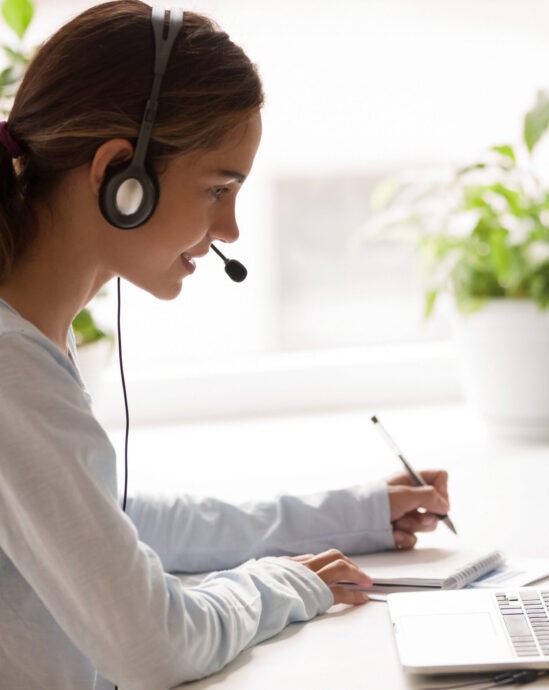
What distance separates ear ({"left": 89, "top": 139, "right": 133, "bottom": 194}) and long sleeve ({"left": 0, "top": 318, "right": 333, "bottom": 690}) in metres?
0.17

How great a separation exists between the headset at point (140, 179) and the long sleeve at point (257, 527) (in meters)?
0.41

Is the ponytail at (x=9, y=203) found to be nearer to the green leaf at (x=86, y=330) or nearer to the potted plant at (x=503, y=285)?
the green leaf at (x=86, y=330)

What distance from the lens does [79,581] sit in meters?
0.90

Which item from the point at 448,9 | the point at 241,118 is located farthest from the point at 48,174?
the point at 448,9

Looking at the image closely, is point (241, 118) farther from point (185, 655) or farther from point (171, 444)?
point (171, 444)

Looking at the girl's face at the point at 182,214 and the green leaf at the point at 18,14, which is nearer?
the girl's face at the point at 182,214

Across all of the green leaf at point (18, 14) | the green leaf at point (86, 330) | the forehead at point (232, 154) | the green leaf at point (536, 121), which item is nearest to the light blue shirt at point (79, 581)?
the forehead at point (232, 154)

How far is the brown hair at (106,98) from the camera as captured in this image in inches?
40.0

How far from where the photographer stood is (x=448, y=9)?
7.62ft

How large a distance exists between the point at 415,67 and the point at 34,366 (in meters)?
1.62

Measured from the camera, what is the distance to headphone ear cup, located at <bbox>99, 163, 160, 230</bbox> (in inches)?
39.8

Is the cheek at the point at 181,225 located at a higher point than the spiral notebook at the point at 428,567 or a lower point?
higher

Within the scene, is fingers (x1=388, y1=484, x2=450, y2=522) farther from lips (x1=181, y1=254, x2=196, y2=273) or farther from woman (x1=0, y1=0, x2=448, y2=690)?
lips (x1=181, y1=254, x2=196, y2=273)

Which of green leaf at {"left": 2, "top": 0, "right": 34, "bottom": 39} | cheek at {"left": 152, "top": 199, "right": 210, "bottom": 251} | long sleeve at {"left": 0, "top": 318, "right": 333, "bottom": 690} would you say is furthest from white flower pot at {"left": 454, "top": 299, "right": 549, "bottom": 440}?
long sleeve at {"left": 0, "top": 318, "right": 333, "bottom": 690}
